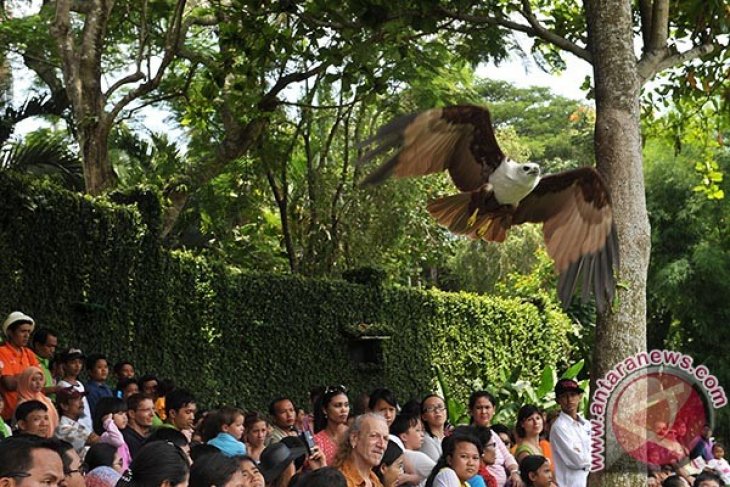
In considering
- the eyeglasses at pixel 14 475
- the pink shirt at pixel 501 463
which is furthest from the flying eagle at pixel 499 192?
the eyeglasses at pixel 14 475

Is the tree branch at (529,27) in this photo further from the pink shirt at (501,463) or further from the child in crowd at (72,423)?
the child in crowd at (72,423)

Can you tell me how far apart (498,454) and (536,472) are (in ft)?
1.81

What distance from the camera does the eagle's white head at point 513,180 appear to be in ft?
30.0

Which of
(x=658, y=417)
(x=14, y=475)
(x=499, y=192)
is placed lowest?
(x=658, y=417)

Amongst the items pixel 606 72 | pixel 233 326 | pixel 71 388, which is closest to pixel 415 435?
pixel 71 388

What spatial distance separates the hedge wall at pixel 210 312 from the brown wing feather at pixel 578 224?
16.8 ft

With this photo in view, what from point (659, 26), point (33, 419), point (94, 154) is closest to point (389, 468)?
point (33, 419)

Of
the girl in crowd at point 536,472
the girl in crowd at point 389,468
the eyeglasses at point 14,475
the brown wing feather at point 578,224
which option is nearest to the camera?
the eyeglasses at point 14,475

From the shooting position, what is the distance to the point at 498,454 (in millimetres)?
9797

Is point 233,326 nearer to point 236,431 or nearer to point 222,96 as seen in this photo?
point 222,96

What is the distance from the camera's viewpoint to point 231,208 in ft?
72.8

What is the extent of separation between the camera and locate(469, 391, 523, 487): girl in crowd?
953 centimetres

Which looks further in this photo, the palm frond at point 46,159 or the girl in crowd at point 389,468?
the palm frond at point 46,159

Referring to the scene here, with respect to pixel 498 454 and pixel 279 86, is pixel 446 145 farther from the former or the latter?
pixel 279 86
